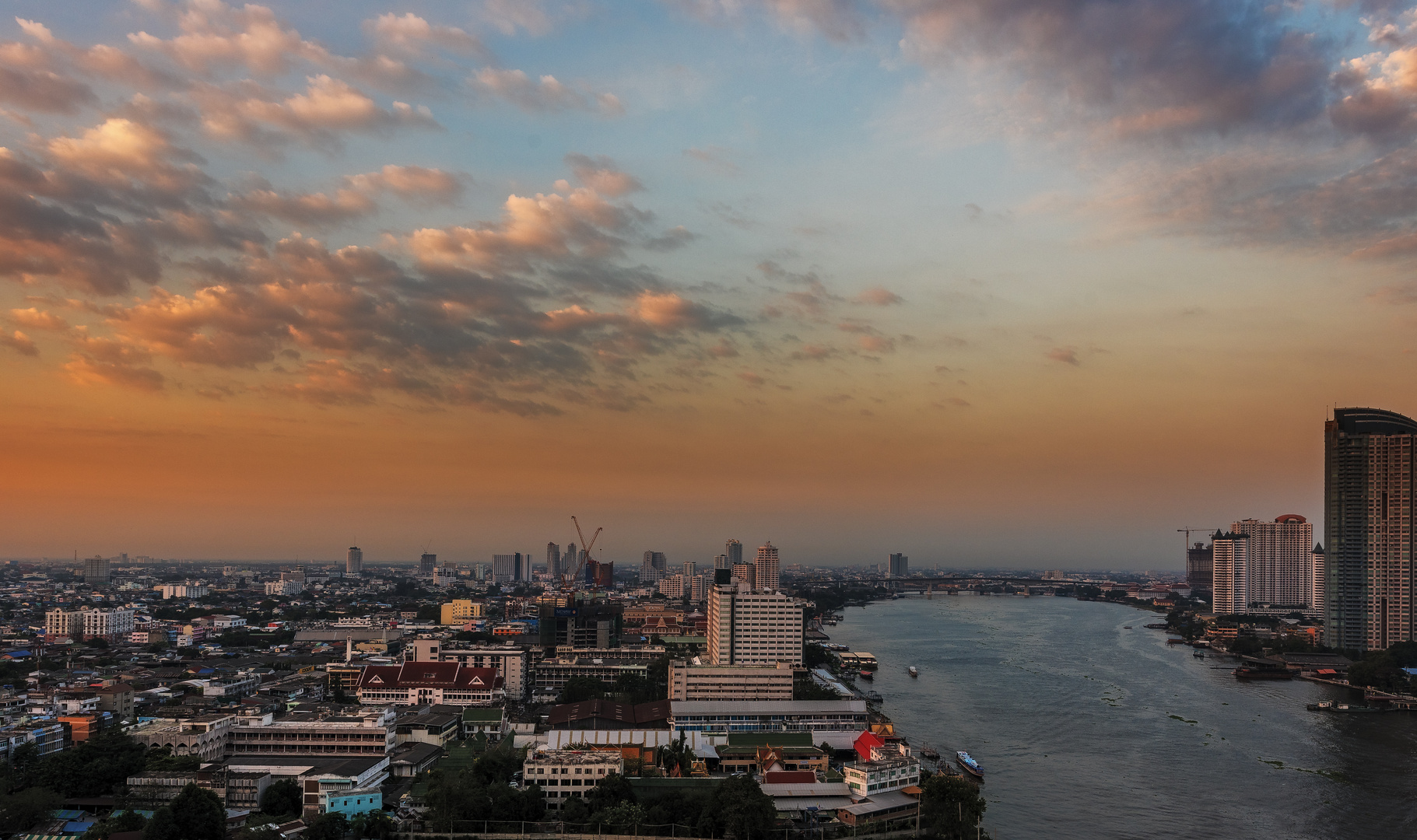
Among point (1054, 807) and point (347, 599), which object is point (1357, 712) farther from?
point (347, 599)

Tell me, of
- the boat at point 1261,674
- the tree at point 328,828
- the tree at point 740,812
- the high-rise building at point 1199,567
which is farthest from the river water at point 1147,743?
the high-rise building at point 1199,567

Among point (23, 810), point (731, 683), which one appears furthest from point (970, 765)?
point (23, 810)

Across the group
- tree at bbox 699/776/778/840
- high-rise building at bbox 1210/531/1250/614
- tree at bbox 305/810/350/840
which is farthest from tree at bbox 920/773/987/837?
high-rise building at bbox 1210/531/1250/614

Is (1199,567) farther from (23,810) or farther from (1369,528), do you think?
(23,810)

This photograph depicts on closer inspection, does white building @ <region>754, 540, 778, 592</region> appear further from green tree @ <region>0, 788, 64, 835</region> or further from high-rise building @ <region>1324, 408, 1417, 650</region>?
green tree @ <region>0, 788, 64, 835</region>

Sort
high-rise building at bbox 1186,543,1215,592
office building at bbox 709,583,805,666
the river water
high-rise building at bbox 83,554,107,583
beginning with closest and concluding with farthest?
the river water → office building at bbox 709,583,805,666 → high-rise building at bbox 83,554,107,583 → high-rise building at bbox 1186,543,1215,592

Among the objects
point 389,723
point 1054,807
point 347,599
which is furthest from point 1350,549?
point 347,599
